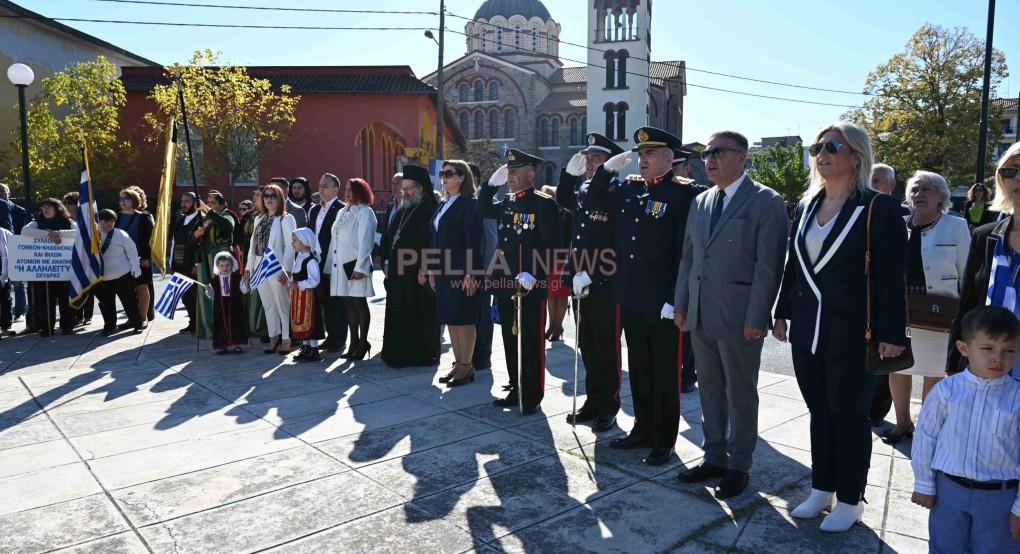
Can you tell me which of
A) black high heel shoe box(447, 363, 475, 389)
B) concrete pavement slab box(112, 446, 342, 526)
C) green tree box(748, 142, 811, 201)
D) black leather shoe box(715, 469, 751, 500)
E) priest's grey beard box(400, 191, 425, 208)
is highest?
green tree box(748, 142, 811, 201)

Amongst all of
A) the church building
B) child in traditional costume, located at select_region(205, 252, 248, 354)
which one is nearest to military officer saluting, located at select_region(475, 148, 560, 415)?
child in traditional costume, located at select_region(205, 252, 248, 354)

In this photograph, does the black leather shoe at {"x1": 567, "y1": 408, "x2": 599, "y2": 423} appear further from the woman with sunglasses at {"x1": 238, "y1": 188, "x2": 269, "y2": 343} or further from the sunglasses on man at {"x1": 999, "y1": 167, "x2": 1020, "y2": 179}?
the woman with sunglasses at {"x1": 238, "y1": 188, "x2": 269, "y2": 343}

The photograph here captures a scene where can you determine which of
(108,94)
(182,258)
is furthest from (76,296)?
(108,94)

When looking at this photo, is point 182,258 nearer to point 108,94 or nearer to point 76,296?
point 76,296

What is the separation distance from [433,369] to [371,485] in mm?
3201

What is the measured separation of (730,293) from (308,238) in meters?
5.05

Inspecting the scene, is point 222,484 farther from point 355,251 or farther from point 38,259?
point 38,259

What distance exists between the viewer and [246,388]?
6410 millimetres

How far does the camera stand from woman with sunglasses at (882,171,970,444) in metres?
4.70

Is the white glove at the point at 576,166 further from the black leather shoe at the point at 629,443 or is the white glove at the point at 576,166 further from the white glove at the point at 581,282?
the black leather shoe at the point at 629,443

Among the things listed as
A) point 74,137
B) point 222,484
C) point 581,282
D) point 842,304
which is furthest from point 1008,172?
point 74,137

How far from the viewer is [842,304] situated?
335 centimetres

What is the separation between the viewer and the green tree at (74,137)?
75.7ft

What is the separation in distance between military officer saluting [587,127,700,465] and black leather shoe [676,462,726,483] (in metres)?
0.31
